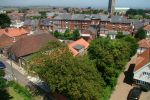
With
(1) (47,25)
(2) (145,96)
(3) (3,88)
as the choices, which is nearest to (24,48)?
(3) (3,88)

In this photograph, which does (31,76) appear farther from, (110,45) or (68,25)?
(68,25)

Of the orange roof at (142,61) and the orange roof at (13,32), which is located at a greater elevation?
the orange roof at (13,32)

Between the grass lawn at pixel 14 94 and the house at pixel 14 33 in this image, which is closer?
the grass lawn at pixel 14 94

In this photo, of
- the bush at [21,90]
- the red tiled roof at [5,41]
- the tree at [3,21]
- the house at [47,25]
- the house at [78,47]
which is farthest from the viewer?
the house at [47,25]

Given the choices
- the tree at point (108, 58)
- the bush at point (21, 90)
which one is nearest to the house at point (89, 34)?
the tree at point (108, 58)

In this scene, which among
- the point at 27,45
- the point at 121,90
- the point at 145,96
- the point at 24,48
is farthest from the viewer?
the point at 27,45

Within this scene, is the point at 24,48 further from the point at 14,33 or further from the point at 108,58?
the point at 108,58

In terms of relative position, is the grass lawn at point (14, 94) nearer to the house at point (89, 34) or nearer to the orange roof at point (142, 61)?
the orange roof at point (142, 61)

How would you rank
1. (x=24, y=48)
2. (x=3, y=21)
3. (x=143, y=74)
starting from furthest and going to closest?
(x=3, y=21) < (x=24, y=48) < (x=143, y=74)
